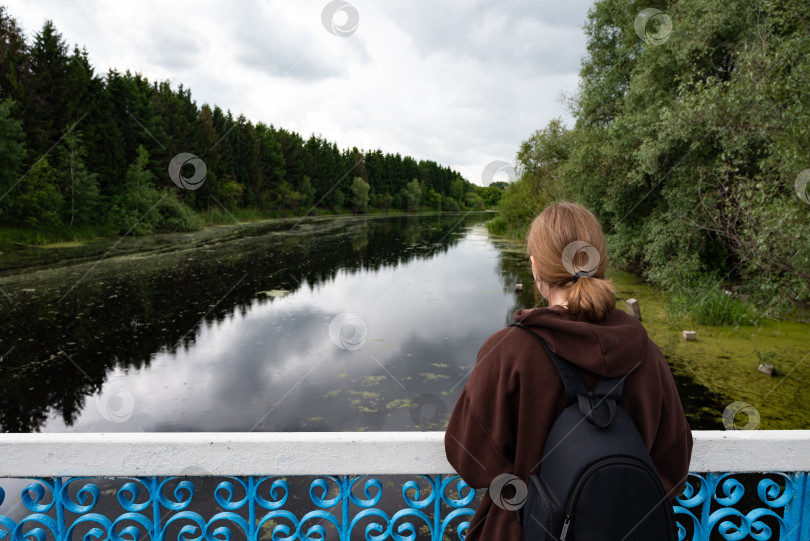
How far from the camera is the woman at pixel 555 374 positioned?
Result: 121 cm

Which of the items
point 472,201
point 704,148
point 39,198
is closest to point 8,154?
point 39,198

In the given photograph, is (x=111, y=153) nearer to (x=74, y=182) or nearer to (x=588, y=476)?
(x=74, y=182)

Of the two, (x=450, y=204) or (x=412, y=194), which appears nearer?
(x=412, y=194)

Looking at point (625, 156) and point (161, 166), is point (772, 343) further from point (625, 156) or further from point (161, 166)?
point (161, 166)

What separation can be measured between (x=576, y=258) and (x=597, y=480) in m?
0.56

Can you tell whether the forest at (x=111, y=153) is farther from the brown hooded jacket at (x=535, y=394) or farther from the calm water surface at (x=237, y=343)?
the brown hooded jacket at (x=535, y=394)

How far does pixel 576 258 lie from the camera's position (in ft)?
4.40

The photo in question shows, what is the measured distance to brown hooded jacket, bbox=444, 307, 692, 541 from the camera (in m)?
1.20

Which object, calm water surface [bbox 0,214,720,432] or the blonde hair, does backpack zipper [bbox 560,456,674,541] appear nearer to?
the blonde hair

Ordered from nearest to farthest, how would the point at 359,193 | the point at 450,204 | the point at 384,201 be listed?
the point at 359,193, the point at 384,201, the point at 450,204

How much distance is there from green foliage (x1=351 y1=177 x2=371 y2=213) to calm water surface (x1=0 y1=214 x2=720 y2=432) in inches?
2085

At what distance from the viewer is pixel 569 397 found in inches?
47.1

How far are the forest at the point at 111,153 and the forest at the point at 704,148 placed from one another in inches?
950

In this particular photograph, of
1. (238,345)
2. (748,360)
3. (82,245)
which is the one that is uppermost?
(82,245)
